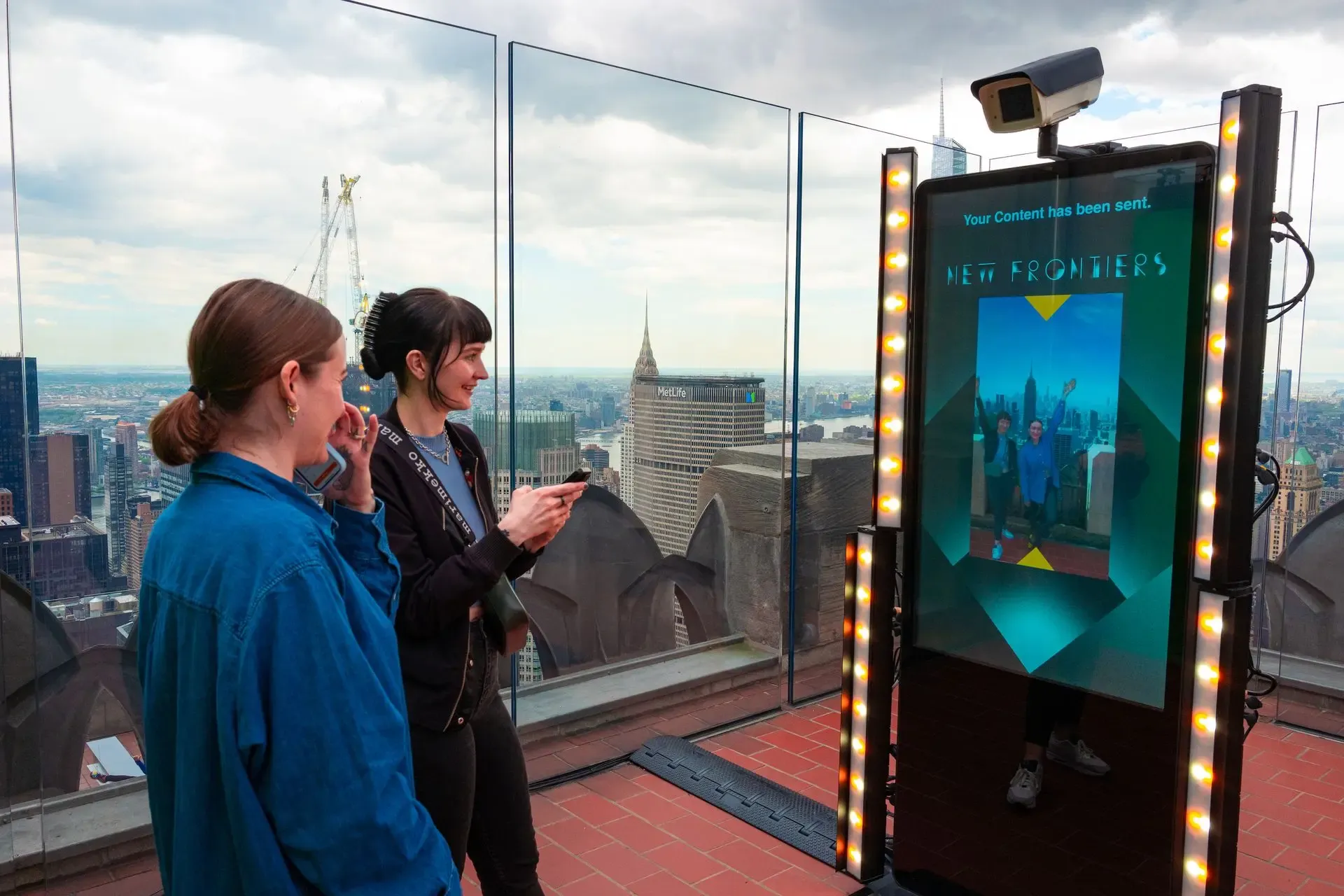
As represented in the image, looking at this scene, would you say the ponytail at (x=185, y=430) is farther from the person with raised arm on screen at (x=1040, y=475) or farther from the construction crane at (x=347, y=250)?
the person with raised arm on screen at (x=1040, y=475)

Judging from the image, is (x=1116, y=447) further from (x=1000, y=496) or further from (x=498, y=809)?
(x=498, y=809)

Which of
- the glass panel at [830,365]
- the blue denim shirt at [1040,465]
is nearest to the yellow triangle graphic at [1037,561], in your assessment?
the blue denim shirt at [1040,465]

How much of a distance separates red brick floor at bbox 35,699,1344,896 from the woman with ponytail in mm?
2116

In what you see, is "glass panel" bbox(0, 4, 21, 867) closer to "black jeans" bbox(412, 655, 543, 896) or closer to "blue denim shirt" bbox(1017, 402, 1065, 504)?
"black jeans" bbox(412, 655, 543, 896)

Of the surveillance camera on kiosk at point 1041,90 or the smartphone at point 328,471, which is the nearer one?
the smartphone at point 328,471

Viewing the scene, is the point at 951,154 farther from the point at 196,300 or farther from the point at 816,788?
the point at 196,300

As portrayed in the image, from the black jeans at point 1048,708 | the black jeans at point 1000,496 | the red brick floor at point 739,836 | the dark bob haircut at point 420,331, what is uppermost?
the dark bob haircut at point 420,331

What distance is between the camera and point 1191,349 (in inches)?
90.9

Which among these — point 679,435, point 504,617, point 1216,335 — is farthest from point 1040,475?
point 679,435

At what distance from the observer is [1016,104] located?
252 centimetres

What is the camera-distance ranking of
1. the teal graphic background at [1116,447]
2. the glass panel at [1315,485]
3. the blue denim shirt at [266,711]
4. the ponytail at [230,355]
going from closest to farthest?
the blue denim shirt at [266,711], the ponytail at [230,355], the teal graphic background at [1116,447], the glass panel at [1315,485]

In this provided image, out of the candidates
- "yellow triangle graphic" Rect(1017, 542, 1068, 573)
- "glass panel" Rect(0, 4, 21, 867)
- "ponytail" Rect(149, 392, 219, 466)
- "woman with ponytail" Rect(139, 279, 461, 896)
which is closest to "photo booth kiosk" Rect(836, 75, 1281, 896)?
"yellow triangle graphic" Rect(1017, 542, 1068, 573)

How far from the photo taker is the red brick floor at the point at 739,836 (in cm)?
315


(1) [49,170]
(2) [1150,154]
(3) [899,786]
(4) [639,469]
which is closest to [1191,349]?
(2) [1150,154]
